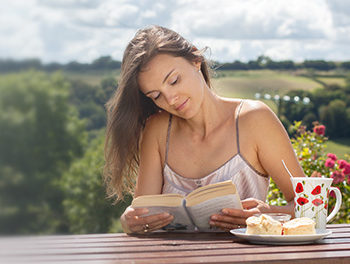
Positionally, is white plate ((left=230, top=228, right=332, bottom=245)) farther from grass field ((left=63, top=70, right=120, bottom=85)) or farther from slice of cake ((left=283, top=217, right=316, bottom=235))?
grass field ((left=63, top=70, right=120, bottom=85))

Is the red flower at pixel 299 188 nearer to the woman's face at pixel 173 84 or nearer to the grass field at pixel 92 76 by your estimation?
the woman's face at pixel 173 84

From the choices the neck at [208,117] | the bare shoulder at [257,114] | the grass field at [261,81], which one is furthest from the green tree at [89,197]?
the bare shoulder at [257,114]

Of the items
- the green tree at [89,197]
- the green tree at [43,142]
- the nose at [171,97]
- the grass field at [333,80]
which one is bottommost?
the green tree at [89,197]

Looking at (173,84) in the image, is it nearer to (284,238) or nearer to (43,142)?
(284,238)

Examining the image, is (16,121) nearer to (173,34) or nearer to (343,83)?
(173,34)


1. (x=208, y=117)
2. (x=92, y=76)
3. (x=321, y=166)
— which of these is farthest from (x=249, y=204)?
(x=92, y=76)

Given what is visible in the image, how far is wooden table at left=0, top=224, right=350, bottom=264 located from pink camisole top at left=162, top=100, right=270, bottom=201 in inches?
20.2

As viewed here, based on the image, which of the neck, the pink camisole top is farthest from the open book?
the neck

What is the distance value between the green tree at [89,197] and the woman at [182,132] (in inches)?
224

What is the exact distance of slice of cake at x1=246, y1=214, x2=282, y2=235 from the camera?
1.45 metres

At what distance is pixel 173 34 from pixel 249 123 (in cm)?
52

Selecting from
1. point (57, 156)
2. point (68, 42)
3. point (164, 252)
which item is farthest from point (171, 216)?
point (57, 156)

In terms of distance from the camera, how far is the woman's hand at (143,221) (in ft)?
5.60

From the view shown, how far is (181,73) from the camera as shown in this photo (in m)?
2.07
